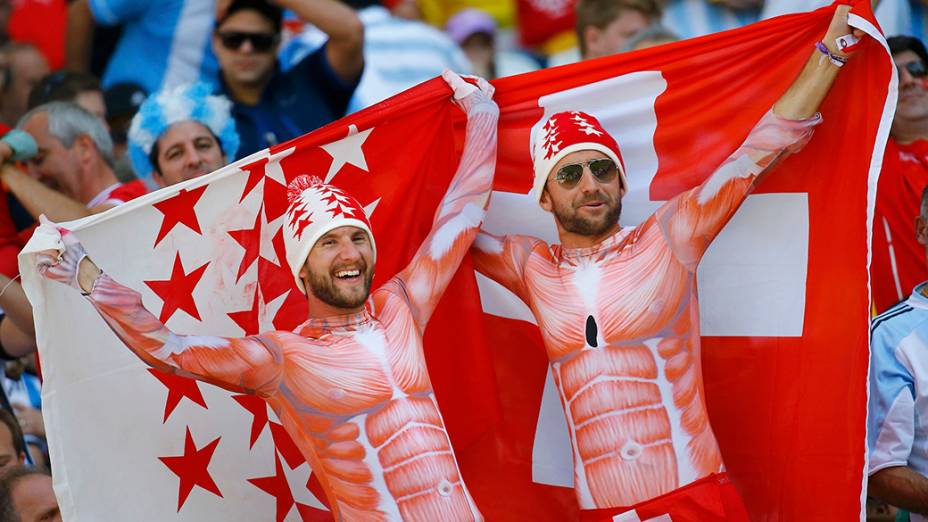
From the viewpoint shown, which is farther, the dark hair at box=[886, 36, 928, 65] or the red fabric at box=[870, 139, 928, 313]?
the dark hair at box=[886, 36, 928, 65]

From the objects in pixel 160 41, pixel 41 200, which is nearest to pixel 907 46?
pixel 160 41

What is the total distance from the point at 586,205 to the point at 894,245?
1.83 meters

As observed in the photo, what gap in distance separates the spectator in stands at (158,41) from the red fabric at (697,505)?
375cm

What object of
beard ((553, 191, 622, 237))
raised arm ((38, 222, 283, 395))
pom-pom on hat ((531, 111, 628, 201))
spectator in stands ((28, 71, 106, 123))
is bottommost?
raised arm ((38, 222, 283, 395))

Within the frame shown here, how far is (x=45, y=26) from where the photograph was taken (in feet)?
26.2

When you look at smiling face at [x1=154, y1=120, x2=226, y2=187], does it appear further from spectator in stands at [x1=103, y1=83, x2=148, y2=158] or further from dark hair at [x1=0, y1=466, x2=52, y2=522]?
dark hair at [x1=0, y1=466, x2=52, y2=522]

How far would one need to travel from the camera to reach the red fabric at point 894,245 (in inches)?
246

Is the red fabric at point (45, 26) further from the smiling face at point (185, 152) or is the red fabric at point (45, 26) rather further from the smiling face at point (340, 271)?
the smiling face at point (340, 271)

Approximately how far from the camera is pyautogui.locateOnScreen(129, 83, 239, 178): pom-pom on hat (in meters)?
6.62

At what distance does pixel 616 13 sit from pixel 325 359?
3231 mm

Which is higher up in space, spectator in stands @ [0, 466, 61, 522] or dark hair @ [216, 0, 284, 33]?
dark hair @ [216, 0, 284, 33]

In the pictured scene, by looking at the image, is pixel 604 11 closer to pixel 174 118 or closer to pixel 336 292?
pixel 174 118

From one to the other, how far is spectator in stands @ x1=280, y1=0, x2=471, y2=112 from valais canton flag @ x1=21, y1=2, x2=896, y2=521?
82.7 inches

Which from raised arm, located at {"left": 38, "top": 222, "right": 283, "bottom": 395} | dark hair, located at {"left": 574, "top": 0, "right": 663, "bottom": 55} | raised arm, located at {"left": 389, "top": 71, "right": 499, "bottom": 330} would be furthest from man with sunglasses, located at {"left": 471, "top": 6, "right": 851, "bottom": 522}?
dark hair, located at {"left": 574, "top": 0, "right": 663, "bottom": 55}
